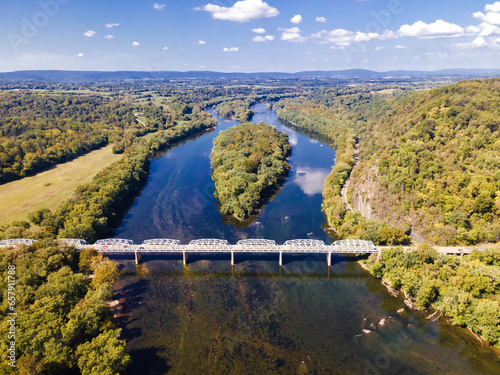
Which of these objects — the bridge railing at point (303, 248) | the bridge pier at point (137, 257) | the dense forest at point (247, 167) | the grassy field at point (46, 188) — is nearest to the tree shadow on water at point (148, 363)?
the bridge pier at point (137, 257)

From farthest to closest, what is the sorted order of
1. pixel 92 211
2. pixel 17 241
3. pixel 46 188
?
pixel 46 188
pixel 92 211
pixel 17 241

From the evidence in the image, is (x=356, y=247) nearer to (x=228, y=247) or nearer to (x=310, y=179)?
(x=228, y=247)

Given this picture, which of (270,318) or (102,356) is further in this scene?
(270,318)

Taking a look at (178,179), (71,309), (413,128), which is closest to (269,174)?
(178,179)

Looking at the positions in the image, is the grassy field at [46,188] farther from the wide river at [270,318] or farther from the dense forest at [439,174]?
the dense forest at [439,174]

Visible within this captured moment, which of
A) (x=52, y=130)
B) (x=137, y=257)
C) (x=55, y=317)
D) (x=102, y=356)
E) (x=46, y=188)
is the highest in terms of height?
(x=52, y=130)

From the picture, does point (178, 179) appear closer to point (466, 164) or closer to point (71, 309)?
point (71, 309)

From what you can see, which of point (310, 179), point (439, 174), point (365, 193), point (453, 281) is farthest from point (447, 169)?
point (310, 179)

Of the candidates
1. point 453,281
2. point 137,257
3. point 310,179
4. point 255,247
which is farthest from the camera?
point 310,179
